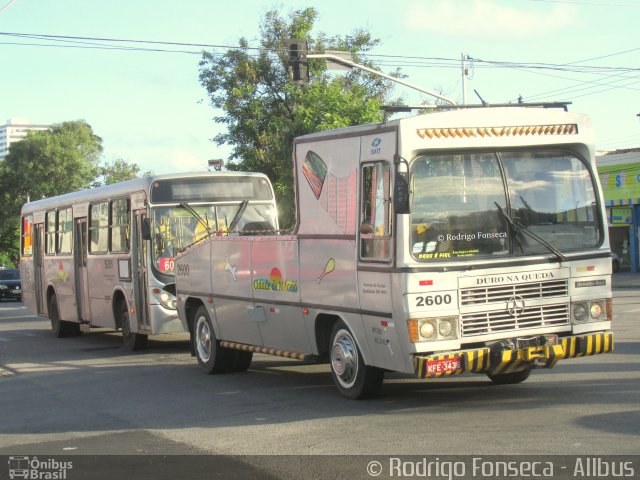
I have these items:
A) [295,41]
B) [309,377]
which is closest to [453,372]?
[309,377]

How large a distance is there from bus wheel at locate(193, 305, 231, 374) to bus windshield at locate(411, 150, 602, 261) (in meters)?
5.24

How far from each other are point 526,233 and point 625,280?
91.8ft

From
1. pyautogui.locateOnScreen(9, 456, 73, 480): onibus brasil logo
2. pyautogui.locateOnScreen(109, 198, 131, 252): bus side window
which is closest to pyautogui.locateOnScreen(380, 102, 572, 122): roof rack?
pyautogui.locateOnScreen(9, 456, 73, 480): onibus brasil logo

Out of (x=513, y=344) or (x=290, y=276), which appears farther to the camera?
(x=290, y=276)

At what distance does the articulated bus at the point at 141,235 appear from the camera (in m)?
16.1

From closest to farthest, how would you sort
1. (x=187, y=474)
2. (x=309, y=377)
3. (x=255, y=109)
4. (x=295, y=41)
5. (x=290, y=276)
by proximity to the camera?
(x=187, y=474), (x=290, y=276), (x=309, y=377), (x=295, y=41), (x=255, y=109)

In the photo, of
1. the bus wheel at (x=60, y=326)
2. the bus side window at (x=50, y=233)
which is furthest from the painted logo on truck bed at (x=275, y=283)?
the bus side window at (x=50, y=233)

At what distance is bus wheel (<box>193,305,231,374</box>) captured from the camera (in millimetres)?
13414

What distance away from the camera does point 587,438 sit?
759 centimetres

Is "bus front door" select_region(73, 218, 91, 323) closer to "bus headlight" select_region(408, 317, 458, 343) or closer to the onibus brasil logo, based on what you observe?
the onibus brasil logo

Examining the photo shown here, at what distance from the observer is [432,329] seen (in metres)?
8.88

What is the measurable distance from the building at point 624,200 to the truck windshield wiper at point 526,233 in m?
32.9

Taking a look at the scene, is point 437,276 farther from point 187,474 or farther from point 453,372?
point 187,474

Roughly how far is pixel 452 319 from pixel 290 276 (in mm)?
2766
